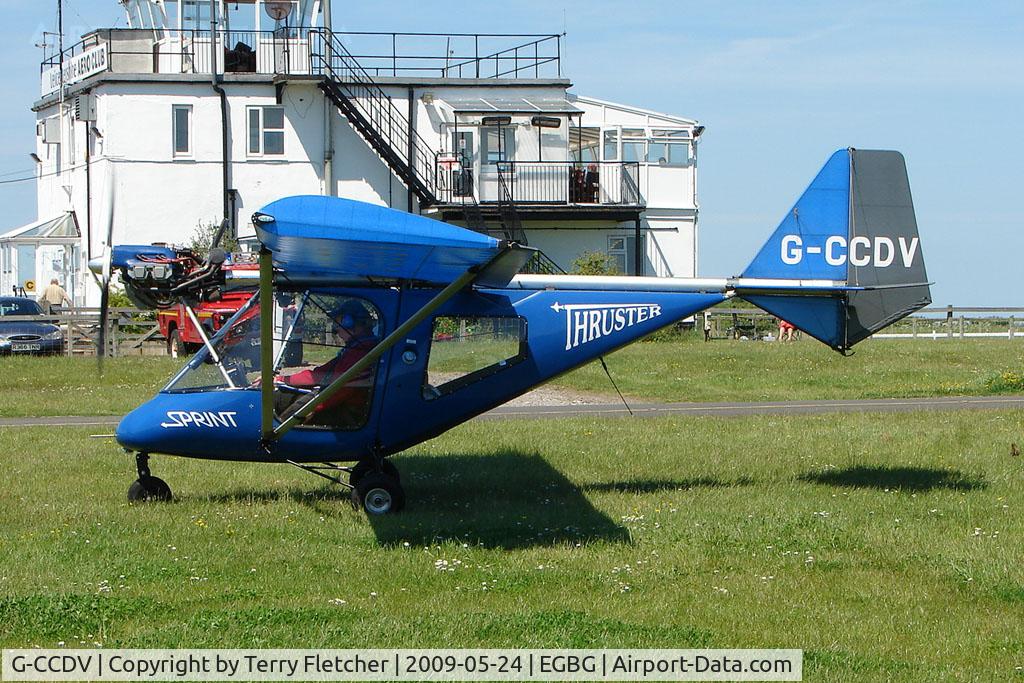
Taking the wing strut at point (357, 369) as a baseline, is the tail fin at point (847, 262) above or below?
above

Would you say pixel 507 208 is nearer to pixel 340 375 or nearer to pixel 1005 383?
pixel 1005 383

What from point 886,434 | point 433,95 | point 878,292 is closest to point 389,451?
point 878,292

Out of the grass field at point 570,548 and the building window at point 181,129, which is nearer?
the grass field at point 570,548

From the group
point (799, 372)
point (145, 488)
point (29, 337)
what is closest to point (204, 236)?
point (29, 337)

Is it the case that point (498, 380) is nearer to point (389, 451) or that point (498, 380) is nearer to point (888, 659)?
point (389, 451)

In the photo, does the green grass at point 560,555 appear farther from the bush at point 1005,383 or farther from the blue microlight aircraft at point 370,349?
the bush at point 1005,383

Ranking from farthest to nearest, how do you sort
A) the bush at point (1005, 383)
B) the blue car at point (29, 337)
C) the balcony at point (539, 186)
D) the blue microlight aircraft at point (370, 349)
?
the balcony at point (539, 186), the blue car at point (29, 337), the bush at point (1005, 383), the blue microlight aircraft at point (370, 349)

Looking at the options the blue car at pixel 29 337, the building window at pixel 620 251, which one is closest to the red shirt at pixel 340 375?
the blue car at pixel 29 337

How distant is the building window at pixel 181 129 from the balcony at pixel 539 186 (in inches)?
320

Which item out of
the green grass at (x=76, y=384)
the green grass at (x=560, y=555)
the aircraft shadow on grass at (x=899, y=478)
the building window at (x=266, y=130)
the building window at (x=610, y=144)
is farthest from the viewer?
the building window at (x=610, y=144)

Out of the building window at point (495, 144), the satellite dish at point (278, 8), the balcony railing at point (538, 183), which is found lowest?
the balcony railing at point (538, 183)

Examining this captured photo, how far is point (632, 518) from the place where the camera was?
11055 mm

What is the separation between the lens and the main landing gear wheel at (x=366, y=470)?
11.7 m

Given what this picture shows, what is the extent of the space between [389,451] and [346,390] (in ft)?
2.49
